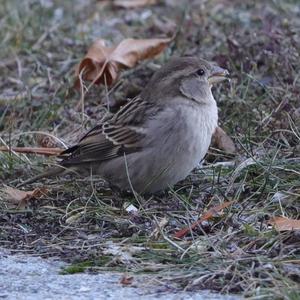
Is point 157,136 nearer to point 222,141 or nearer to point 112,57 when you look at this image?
point 222,141

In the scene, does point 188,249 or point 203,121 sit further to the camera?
point 203,121

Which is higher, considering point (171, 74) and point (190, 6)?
point (171, 74)

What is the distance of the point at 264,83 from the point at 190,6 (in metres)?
2.13

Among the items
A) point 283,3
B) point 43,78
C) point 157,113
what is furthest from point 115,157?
point 283,3

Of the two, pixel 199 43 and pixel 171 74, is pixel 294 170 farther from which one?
pixel 199 43

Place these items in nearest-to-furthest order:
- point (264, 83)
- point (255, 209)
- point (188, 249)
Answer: point (188, 249) → point (255, 209) → point (264, 83)

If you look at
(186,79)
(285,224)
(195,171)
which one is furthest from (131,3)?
(285,224)

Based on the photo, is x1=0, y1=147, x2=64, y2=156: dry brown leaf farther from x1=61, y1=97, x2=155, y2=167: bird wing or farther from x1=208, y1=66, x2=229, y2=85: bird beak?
x1=208, y1=66, x2=229, y2=85: bird beak

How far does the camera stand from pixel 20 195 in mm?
5137

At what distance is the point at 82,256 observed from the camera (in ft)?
14.1

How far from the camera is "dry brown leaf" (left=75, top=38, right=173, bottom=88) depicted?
265 inches

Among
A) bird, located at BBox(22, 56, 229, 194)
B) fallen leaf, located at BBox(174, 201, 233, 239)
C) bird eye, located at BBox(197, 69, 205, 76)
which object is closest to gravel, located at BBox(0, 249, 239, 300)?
fallen leaf, located at BBox(174, 201, 233, 239)

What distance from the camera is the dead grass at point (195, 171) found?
4.11 meters

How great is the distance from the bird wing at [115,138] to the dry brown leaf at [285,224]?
1.07m
